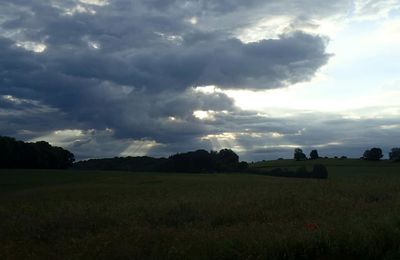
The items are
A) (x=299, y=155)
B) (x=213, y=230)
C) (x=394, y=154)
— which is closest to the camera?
(x=213, y=230)

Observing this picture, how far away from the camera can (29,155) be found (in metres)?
84.9

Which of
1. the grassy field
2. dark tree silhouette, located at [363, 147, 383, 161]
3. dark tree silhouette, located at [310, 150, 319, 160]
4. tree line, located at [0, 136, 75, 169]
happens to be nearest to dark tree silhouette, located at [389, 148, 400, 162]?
dark tree silhouette, located at [363, 147, 383, 161]

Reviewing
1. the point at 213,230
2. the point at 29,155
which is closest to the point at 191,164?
the point at 29,155

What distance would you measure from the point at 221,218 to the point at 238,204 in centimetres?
292

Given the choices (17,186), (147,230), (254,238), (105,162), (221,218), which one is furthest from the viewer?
(105,162)

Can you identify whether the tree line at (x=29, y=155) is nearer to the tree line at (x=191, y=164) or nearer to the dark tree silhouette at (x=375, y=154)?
the tree line at (x=191, y=164)

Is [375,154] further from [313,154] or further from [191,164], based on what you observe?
[191,164]

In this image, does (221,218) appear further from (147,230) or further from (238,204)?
(147,230)

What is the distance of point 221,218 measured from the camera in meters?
18.3

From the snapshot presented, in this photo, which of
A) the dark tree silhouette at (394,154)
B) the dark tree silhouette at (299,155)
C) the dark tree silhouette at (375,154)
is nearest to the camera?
the dark tree silhouette at (394,154)

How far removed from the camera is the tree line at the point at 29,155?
83062mm

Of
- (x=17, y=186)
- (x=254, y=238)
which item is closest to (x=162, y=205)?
(x=254, y=238)

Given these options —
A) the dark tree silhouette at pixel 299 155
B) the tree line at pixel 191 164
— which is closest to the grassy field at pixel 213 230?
the tree line at pixel 191 164

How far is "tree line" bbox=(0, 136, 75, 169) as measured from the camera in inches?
3270
